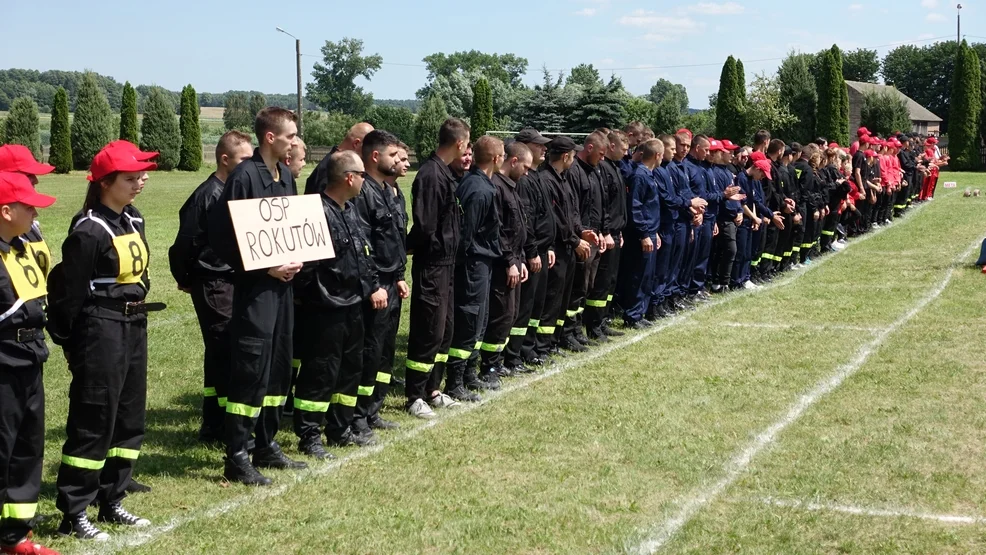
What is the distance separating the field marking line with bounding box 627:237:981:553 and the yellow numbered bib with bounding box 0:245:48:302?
3.28 meters

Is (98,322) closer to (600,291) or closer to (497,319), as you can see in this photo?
(497,319)

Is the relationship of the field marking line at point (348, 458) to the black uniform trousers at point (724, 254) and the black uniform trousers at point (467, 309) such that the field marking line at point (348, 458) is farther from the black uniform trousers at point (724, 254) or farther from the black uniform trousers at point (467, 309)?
the black uniform trousers at point (724, 254)

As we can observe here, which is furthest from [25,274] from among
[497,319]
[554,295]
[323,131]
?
[323,131]

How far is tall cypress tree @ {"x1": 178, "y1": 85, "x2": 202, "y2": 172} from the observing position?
57.0m

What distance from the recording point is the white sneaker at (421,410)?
28.3 ft

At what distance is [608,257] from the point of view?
478 inches

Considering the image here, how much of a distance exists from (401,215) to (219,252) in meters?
1.93

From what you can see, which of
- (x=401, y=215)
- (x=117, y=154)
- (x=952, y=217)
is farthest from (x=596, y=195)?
(x=952, y=217)

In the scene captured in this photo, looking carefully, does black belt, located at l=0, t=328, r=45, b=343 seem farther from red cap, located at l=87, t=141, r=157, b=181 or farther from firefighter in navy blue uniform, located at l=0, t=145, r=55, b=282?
red cap, located at l=87, t=141, r=157, b=181

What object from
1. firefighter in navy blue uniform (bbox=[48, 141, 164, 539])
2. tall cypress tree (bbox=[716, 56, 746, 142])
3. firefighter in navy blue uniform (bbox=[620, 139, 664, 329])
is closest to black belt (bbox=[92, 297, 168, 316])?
firefighter in navy blue uniform (bbox=[48, 141, 164, 539])

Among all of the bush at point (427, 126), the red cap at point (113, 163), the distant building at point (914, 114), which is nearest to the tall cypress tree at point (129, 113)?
the bush at point (427, 126)

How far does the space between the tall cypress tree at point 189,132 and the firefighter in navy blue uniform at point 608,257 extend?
1911 inches

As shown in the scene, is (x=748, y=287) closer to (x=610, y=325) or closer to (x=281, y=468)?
(x=610, y=325)

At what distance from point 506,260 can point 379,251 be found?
2046mm
